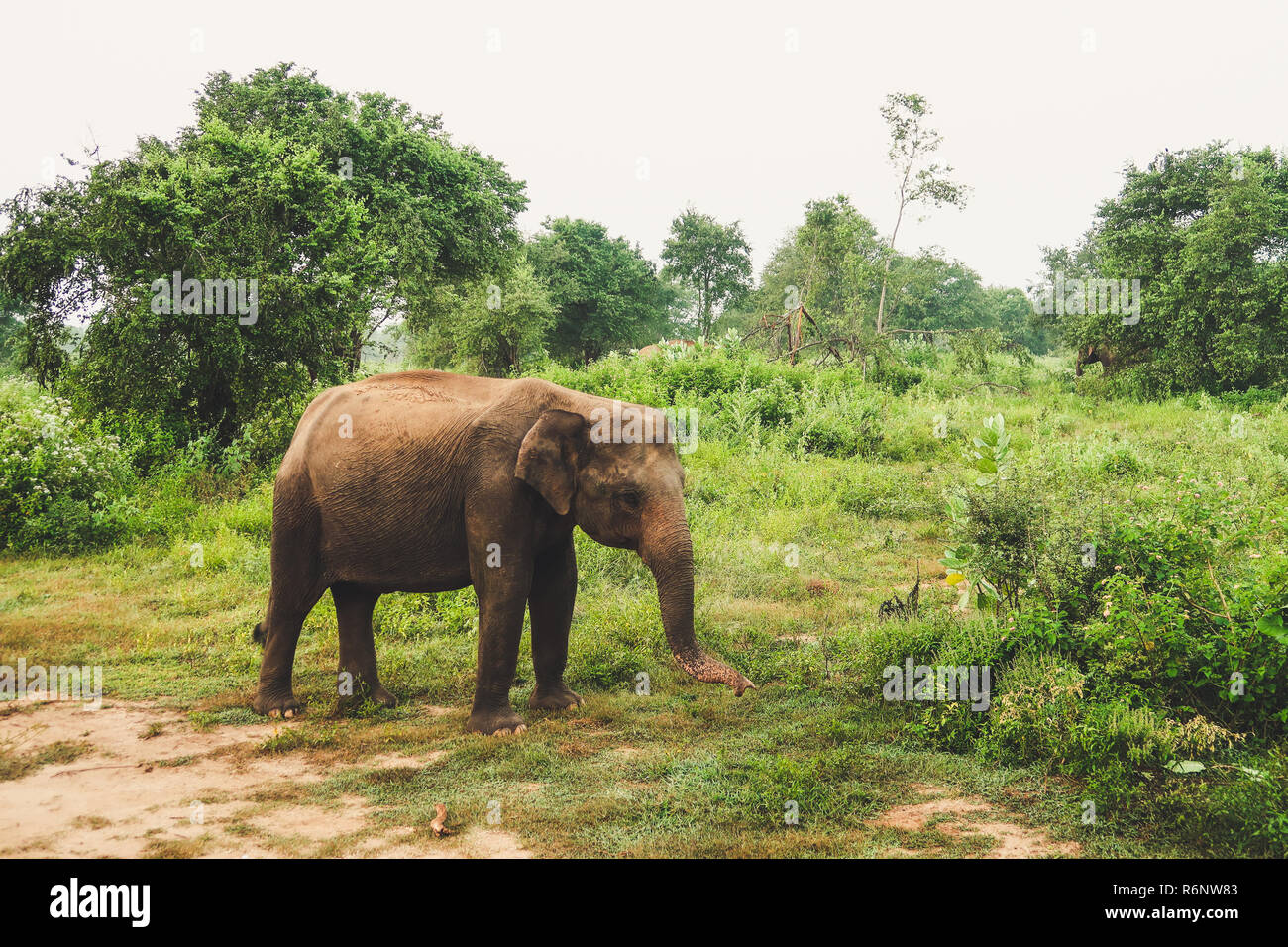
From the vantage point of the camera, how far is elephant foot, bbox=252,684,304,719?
25.1 ft

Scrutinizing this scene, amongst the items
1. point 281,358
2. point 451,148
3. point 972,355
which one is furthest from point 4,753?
point 451,148

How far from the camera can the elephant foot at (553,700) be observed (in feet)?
24.8

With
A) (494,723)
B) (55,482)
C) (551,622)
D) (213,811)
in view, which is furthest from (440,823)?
(55,482)

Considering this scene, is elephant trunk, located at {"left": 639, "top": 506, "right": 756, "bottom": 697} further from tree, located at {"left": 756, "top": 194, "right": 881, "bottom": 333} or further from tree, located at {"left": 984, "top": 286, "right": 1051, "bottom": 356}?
tree, located at {"left": 984, "top": 286, "right": 1051, "bottom": 356}

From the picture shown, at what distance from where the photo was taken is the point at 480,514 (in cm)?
699

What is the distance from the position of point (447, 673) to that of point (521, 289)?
1142 inches

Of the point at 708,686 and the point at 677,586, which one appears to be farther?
the point at 708,686

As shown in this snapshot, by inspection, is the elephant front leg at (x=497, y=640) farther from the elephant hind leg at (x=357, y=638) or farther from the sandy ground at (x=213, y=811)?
the elephant hind leg at (x=357, y=638)

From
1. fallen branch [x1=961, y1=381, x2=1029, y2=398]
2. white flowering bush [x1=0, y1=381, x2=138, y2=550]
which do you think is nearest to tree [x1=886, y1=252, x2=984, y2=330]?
fallen branch [x1=961, y1=381, x2=1029, y2=398]

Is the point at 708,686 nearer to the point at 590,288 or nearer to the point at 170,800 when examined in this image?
the point at 170,800

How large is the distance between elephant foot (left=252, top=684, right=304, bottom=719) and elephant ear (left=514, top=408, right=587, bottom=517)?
2.95 metres

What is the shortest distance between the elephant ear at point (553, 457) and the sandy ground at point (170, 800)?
216cm

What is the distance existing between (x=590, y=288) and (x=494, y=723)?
149 feet

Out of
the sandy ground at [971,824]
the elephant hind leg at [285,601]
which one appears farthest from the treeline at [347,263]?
the sandy ground at [971,824]
